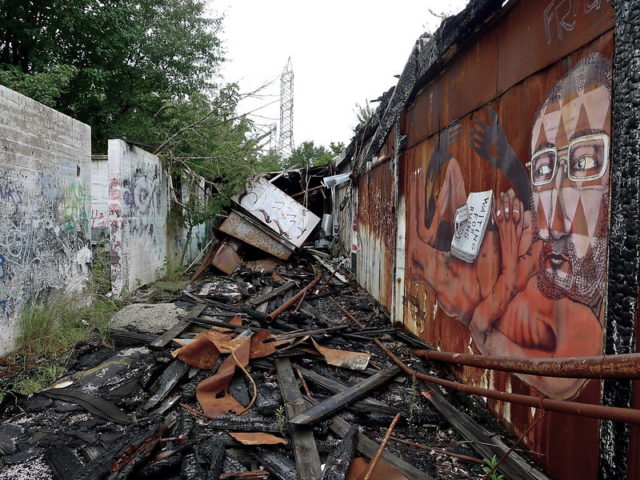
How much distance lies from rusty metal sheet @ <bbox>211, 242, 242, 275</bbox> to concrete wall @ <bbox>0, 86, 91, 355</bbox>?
4003mm

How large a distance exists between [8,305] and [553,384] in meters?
5.30

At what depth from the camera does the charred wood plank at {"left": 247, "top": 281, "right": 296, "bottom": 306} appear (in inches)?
285

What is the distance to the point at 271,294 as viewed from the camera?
7602mm

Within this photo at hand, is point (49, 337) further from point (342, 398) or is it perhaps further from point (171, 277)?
point (171, 277)

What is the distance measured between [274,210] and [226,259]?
1.89m

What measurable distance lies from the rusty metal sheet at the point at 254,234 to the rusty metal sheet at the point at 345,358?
6.24 meters

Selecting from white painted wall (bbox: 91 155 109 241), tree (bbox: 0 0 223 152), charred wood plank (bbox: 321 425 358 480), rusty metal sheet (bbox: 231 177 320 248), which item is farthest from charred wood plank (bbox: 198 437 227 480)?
tree (bbox: 0 0 223 152)

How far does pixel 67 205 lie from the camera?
18.4 feet

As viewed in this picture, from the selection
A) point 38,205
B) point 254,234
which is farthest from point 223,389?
point 254,234

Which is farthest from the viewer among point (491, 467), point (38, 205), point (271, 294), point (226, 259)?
point (226, 259)

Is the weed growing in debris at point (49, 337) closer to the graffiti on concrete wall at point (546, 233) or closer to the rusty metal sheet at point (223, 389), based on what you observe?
the rusty metal sheet at point (223, 389)

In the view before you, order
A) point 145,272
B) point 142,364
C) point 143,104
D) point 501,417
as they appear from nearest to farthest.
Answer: point 501,417, point 142,364, point 145,272, point 143,104

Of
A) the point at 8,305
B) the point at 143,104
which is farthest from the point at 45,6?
the point at 8,305

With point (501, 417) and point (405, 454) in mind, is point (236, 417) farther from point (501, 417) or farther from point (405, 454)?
point (501, 417)
